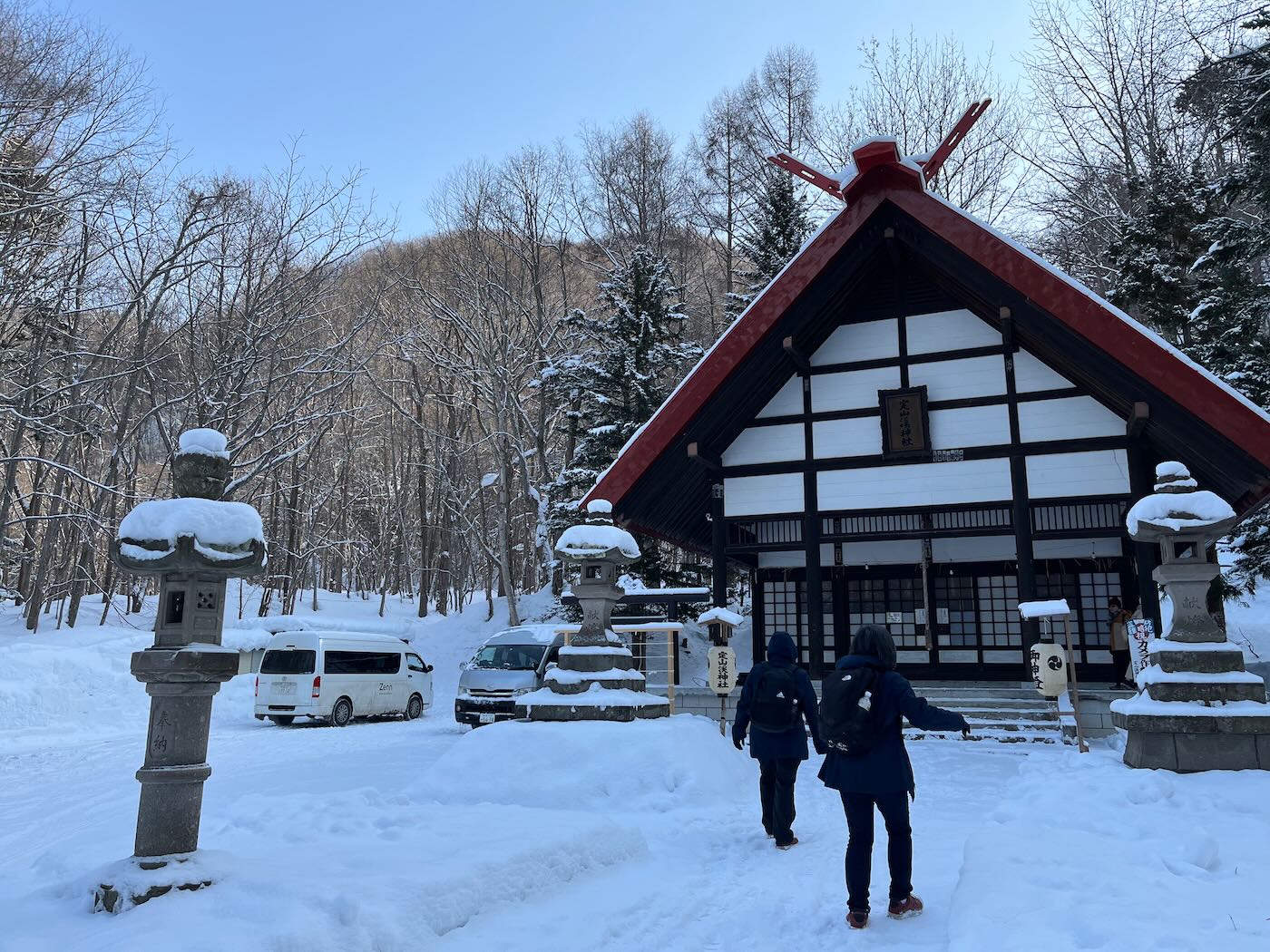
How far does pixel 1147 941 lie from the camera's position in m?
3.58

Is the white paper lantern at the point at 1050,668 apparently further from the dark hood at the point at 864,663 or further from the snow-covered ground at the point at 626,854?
the dark hood at the point at 864,663

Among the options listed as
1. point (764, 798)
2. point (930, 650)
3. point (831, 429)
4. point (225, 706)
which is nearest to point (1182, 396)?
point (831, 429)

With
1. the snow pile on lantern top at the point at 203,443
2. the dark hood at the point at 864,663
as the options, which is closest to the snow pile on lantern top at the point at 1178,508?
the dark hood at the point at 864,663

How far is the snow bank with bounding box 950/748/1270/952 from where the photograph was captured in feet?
12.2

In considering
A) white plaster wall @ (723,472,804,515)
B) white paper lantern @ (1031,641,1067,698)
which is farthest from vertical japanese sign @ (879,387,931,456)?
white paper lantern @ (1031,641,1067,698)

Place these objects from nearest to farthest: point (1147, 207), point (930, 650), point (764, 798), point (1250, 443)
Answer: point (764, 798)
point (1250, 443)
point (930, 650)
point (1147, 207)

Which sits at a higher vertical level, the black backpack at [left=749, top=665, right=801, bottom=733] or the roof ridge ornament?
the roof ridge ornament

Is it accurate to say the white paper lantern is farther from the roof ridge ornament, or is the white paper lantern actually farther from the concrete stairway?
the roof ridge ornament

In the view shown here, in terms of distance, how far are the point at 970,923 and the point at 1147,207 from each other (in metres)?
20.5

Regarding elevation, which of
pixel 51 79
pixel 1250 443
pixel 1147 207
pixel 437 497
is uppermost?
pixel 1147 207

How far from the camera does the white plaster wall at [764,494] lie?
15.1 m

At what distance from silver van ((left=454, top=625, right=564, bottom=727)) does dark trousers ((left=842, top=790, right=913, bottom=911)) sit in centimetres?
1147

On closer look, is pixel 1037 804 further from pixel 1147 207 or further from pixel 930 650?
pixel 1147 207

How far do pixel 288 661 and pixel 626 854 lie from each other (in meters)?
12.9
